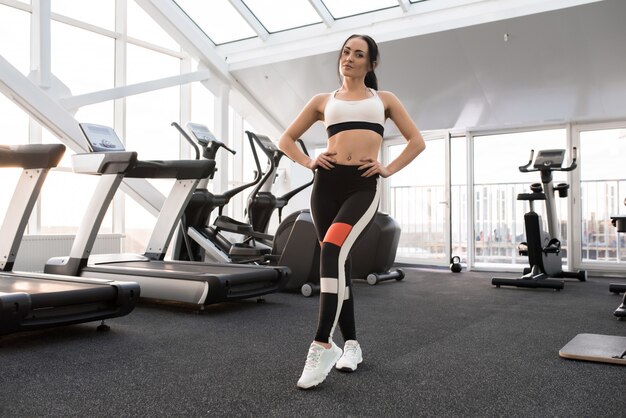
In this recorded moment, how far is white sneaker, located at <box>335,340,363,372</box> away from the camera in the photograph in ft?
6.50

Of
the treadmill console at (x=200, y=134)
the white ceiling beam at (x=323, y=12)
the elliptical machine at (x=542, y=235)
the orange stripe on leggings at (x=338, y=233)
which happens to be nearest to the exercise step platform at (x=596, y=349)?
the orange stripe on leggings at (x=338, y=233)

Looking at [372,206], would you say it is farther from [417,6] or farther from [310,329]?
[417,6]

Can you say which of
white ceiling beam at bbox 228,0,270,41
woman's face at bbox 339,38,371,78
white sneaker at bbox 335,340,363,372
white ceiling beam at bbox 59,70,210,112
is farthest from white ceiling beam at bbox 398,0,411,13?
→ white sneaker at bbox 335,340,363,372

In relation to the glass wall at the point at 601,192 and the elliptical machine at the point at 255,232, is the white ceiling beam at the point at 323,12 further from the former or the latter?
the glass wall at the point at 601,192

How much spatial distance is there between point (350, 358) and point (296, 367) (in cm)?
21

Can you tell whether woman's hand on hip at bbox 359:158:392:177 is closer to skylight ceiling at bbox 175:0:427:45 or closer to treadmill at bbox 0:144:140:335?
treadmill at bbox 0:144:140:335

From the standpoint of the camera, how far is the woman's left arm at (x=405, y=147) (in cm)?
188

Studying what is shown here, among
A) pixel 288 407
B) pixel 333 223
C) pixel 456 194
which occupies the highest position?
pixel 456 194

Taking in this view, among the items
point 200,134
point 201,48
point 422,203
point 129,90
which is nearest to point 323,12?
point 201,48

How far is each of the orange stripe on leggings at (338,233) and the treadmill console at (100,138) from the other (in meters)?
2.52

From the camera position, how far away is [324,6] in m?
6.16

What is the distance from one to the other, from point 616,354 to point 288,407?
1.43 m

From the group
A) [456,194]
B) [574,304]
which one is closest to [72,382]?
[574,304]

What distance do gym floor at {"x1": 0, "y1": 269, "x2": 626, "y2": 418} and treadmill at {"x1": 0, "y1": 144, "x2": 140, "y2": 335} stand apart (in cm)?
11
